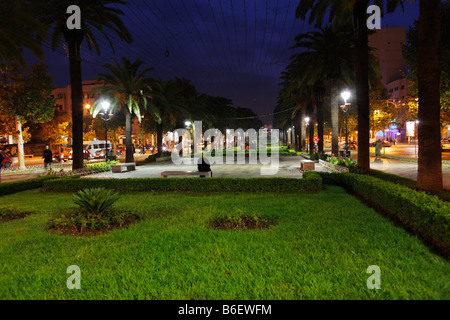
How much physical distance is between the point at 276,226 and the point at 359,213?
2586mm

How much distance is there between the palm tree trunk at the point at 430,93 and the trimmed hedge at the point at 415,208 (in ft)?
4.92

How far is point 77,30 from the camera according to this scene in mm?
15523

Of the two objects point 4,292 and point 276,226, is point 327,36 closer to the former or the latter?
point 276,226

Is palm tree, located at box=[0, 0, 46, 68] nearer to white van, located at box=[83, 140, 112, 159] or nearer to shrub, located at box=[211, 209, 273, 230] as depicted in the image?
shrub, located at box=[211, 209, 273, 230]

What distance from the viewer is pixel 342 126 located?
Result: 53406 millimetres

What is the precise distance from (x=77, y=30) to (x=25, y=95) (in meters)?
10.2

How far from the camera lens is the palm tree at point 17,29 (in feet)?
37.9

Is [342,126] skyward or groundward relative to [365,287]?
skyward

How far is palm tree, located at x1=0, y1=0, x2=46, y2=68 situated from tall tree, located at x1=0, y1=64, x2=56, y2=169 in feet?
27.3

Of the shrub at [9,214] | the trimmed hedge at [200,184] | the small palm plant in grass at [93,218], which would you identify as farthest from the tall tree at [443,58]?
the shrub at [9,214]

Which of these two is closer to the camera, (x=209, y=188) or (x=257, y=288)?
(x=257, y=288)

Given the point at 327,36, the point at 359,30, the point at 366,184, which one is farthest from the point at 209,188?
the point at 327,36

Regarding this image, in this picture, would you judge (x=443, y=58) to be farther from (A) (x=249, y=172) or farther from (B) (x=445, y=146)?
(B) (x=445, y=146)
